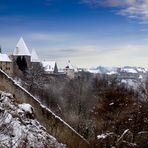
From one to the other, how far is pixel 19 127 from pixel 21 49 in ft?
200

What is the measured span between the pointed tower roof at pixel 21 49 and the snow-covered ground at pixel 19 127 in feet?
192

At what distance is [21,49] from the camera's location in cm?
6975

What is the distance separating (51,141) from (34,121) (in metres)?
0.92

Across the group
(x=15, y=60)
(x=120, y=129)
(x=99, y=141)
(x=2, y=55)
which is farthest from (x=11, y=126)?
(x=15, y=60)

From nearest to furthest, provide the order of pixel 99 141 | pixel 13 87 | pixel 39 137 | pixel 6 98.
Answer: pixel 39 137 → pixel 99 141 → pixel 6 98 → pixel 13 87

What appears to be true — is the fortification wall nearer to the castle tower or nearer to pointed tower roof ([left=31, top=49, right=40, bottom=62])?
the castle tower

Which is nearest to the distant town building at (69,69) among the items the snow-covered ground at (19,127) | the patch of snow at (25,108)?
the patch of snow at (25,108)

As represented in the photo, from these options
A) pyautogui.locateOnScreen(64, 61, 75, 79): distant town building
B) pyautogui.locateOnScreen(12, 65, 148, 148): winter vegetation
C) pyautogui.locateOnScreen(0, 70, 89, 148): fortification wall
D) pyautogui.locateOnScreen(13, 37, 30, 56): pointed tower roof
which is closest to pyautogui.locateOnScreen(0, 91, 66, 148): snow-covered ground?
pyautogui.locateOnScreen(0, 70, 89, 148): fortification wall

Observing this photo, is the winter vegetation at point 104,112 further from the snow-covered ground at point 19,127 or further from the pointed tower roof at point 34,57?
the pointed tower roof at point 34,57

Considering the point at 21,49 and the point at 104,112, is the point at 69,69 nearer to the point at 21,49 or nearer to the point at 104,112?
the point at 21,49

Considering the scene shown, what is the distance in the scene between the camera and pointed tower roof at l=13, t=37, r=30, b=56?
69.5 metres

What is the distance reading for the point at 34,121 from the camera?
1113 centimetres

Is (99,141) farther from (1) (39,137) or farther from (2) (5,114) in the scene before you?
(2) (5,114)

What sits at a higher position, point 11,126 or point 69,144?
point 11,126
